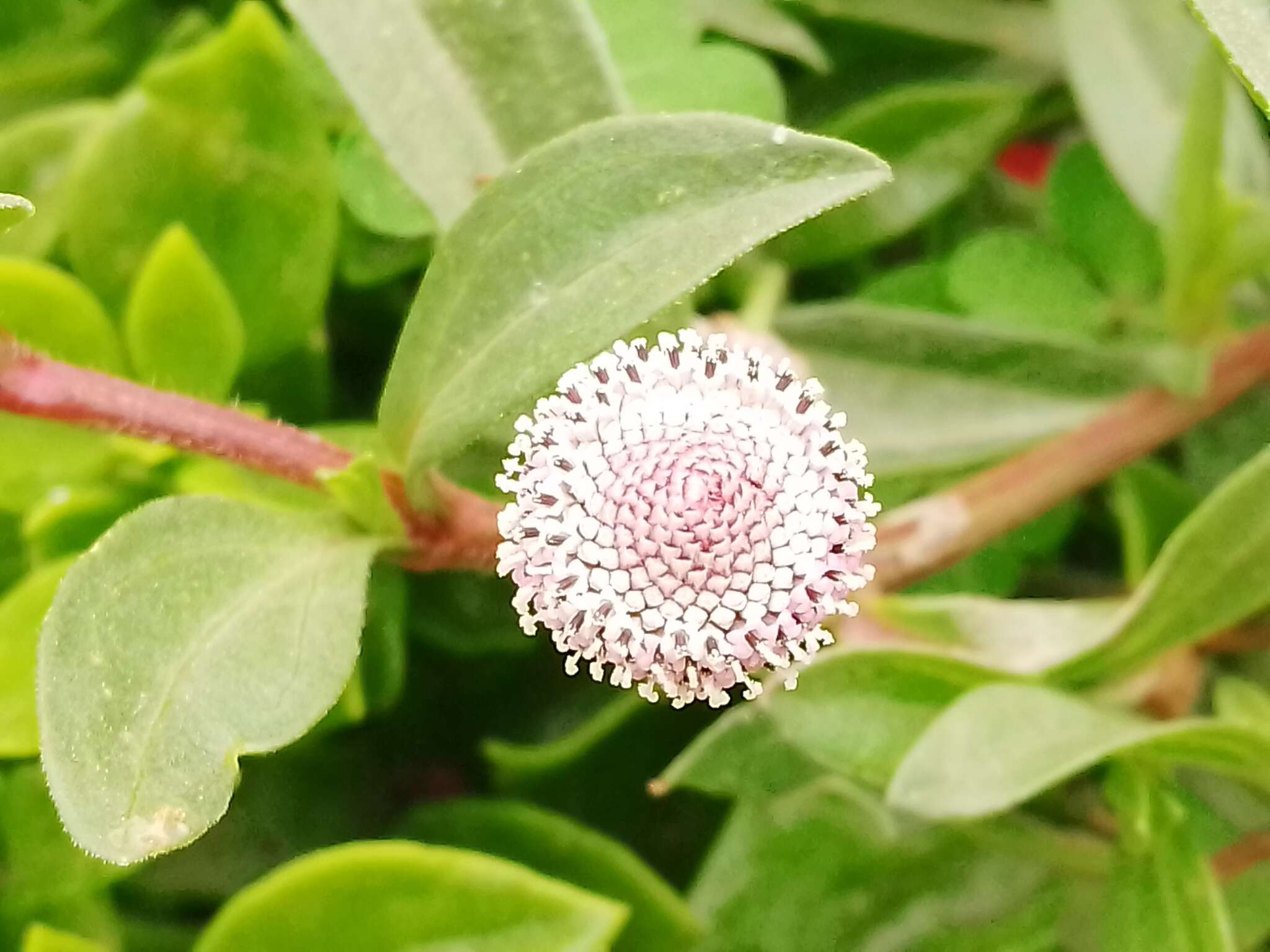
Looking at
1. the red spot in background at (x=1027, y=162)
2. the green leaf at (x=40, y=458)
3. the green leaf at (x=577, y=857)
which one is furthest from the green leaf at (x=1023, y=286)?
the green leaf at (x=40, y=458)

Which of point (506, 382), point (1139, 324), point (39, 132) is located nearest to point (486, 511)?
point (506, 382)

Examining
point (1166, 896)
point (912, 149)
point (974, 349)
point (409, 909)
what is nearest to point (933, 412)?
point (974, 349)

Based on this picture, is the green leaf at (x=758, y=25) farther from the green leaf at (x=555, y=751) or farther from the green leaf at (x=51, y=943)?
the green leaf at (x=51, y=943)

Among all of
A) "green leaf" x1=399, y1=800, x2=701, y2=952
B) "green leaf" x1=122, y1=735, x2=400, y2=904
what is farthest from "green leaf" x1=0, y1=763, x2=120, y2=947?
"green leaf" x1=399, y1=800, x2=701, y2=952

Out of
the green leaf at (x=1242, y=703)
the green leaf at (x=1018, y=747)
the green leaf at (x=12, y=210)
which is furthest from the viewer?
the green leaf at (x=1242, y=703)

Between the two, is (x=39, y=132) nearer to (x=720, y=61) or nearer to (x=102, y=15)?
(x=102, y=15)

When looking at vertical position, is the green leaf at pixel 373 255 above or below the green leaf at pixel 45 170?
below

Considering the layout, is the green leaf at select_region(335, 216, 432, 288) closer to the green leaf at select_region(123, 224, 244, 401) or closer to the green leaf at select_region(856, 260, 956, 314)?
the green leaf at select_region(123, 224, 244, 401)
